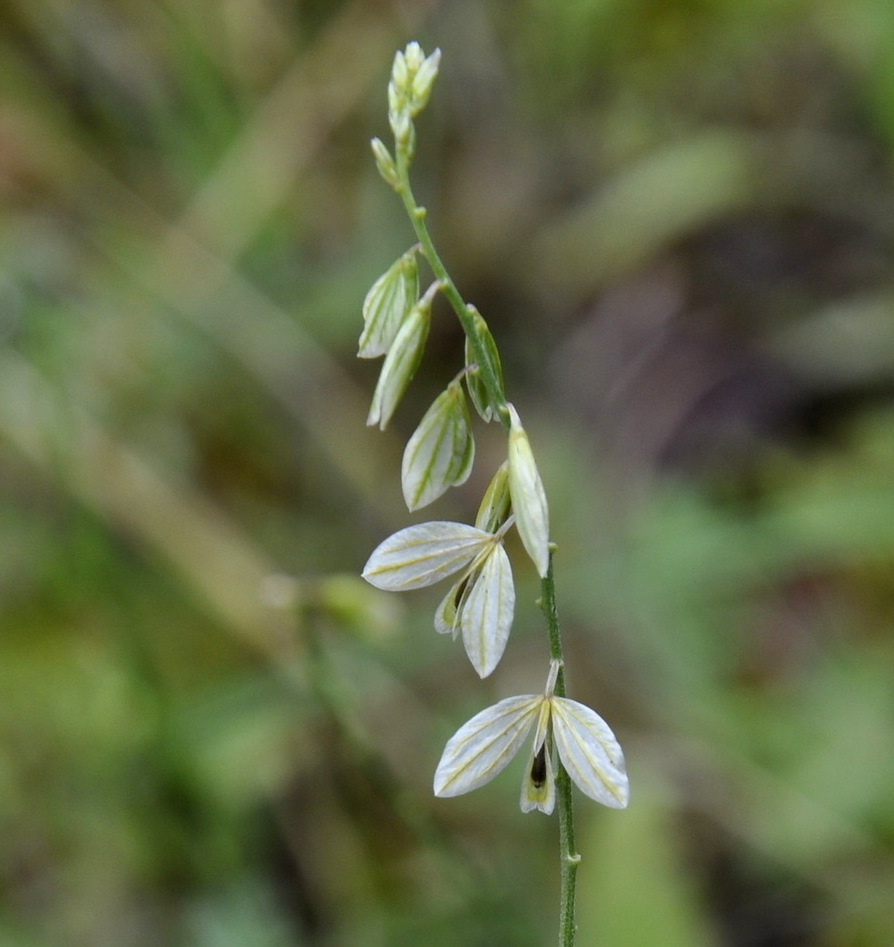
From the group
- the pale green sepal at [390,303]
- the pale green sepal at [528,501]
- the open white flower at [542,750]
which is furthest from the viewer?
the pale green sepal at [390,303]

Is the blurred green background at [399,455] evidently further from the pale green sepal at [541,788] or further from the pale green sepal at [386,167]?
the pale green sepal at [386,167]

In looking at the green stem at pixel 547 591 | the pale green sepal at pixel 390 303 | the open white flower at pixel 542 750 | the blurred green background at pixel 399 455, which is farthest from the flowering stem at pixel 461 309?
the blurred green background at pixel 399 455

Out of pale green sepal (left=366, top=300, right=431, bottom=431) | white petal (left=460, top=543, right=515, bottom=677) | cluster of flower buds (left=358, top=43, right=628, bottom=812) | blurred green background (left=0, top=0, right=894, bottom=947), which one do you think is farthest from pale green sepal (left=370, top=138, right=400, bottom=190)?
blurred green background (left=0, top=0, right=894, bottom=947)

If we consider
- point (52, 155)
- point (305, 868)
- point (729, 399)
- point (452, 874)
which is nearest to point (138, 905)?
point (305, 868)

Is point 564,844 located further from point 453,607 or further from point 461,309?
point 461,309

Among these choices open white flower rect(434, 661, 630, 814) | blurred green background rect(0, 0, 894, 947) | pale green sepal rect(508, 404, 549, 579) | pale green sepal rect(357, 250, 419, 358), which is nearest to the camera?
pale green sepal rect(508, 404, 549, 579)

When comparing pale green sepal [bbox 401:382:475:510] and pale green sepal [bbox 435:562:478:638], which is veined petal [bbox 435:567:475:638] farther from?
pale green sepal [bbox 401:382:475:510]
